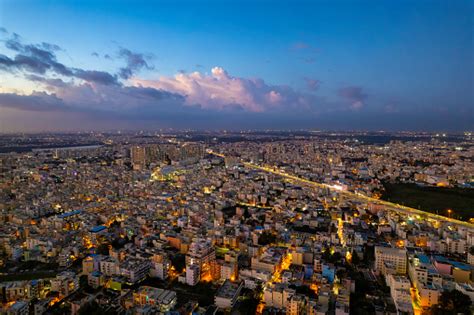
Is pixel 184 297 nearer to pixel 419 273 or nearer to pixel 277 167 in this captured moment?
pixel 419 273

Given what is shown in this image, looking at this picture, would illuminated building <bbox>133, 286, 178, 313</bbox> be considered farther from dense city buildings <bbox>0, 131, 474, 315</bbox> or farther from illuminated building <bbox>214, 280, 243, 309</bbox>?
illuminated building <bbox>214, 280, 243, 309</bbox>

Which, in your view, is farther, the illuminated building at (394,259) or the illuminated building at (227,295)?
the illuminated building at (394,259)

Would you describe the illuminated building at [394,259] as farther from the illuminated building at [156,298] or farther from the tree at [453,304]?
the illuminated building at [156,298]

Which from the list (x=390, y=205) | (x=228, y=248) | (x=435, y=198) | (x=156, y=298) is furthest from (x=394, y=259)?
(x=435, y=198)

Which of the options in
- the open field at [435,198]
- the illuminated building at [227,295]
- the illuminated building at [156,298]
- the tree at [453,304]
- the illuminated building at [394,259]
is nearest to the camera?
the tree at [453,304]

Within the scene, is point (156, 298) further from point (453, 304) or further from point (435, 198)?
point (435, 198)

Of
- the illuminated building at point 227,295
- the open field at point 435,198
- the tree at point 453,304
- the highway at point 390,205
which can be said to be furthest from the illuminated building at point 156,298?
the open field at point 435,198

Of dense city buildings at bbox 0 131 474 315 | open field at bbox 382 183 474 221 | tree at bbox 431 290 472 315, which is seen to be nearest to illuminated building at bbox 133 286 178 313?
dense city buildings at bbox 0 131 474 315
